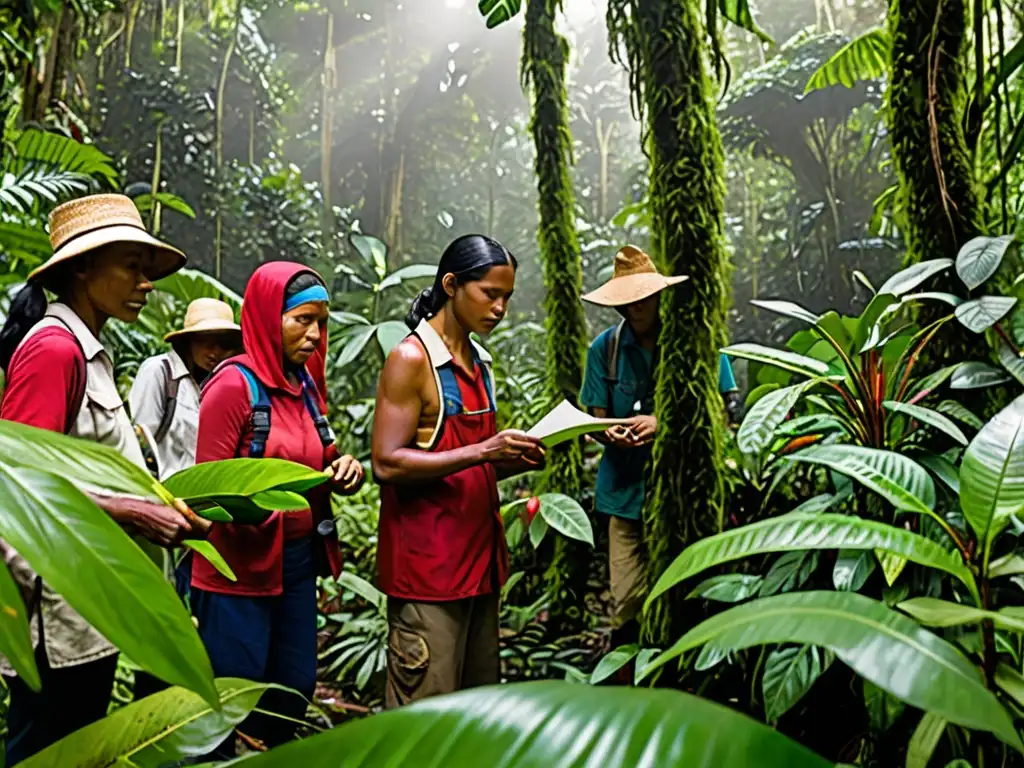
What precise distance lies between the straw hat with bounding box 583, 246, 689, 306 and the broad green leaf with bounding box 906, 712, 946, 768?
1.41 metres

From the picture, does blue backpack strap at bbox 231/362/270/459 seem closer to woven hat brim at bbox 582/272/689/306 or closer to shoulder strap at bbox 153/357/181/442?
shoulder strap at bbox 153/357/181/442

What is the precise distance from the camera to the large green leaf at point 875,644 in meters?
0.58

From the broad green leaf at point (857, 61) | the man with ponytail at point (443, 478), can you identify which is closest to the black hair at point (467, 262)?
the man with ponytail at point (443, 478)

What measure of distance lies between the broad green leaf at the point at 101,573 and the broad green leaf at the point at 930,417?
5.35 feet

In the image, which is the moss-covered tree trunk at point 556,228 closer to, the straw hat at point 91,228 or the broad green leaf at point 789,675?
the broad green leaf at point 789,675

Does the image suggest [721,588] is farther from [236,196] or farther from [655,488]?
[236,196]

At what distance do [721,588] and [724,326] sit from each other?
0.90 metres

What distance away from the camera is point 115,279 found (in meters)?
1.55

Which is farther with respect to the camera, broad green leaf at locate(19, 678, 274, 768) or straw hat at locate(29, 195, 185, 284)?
straw hat at locate(29, 195, 185, 284)

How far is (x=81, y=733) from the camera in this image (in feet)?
2.25

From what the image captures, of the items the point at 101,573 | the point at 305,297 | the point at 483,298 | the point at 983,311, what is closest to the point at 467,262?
the point at 483,298

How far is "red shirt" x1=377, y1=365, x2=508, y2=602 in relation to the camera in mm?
1798

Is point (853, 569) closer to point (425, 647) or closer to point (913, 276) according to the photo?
point (913, 276)

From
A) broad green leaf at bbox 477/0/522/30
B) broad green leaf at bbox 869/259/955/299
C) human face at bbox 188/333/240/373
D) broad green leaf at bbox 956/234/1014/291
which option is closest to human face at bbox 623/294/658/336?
broad green leaf at bbox 869/259/955/299
